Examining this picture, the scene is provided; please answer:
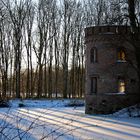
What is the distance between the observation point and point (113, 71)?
96.1 ft

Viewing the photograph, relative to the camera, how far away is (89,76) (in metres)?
30.4

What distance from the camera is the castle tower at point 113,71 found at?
29016 millimetres

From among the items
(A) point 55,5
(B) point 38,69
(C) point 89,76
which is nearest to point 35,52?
(B) point 38,69

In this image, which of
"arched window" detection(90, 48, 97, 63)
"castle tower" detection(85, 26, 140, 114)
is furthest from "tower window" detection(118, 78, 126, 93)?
"arched window" detection(90, 48, 97, 63)

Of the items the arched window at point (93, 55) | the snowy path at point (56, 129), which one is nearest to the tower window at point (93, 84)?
the arched window at point (93, 55)

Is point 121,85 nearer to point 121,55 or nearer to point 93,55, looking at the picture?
point 121,55

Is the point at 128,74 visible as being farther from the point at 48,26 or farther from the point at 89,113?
the point at 48,26

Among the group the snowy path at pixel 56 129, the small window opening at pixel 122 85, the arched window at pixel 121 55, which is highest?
the arched window at pixel 121 55

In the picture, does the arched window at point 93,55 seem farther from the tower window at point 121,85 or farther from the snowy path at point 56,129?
the snowy path at point 56,129

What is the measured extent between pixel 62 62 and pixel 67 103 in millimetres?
Result: 13653

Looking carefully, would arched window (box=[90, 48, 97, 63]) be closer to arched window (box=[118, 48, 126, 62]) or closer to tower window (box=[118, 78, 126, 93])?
arched window (box=[118, 48, 126, 62])

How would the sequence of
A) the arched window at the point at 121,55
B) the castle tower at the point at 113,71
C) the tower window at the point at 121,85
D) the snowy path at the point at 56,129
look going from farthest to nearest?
the arched window at the point at 121,55 → the tower window at the point at 121,85 → the castle tower at the point at 113,71 → the snowy path at the point at 56,129

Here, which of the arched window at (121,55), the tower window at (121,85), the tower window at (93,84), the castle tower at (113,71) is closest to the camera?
the castle tower at (113,71)

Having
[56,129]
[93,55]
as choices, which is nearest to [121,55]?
[93,55]
